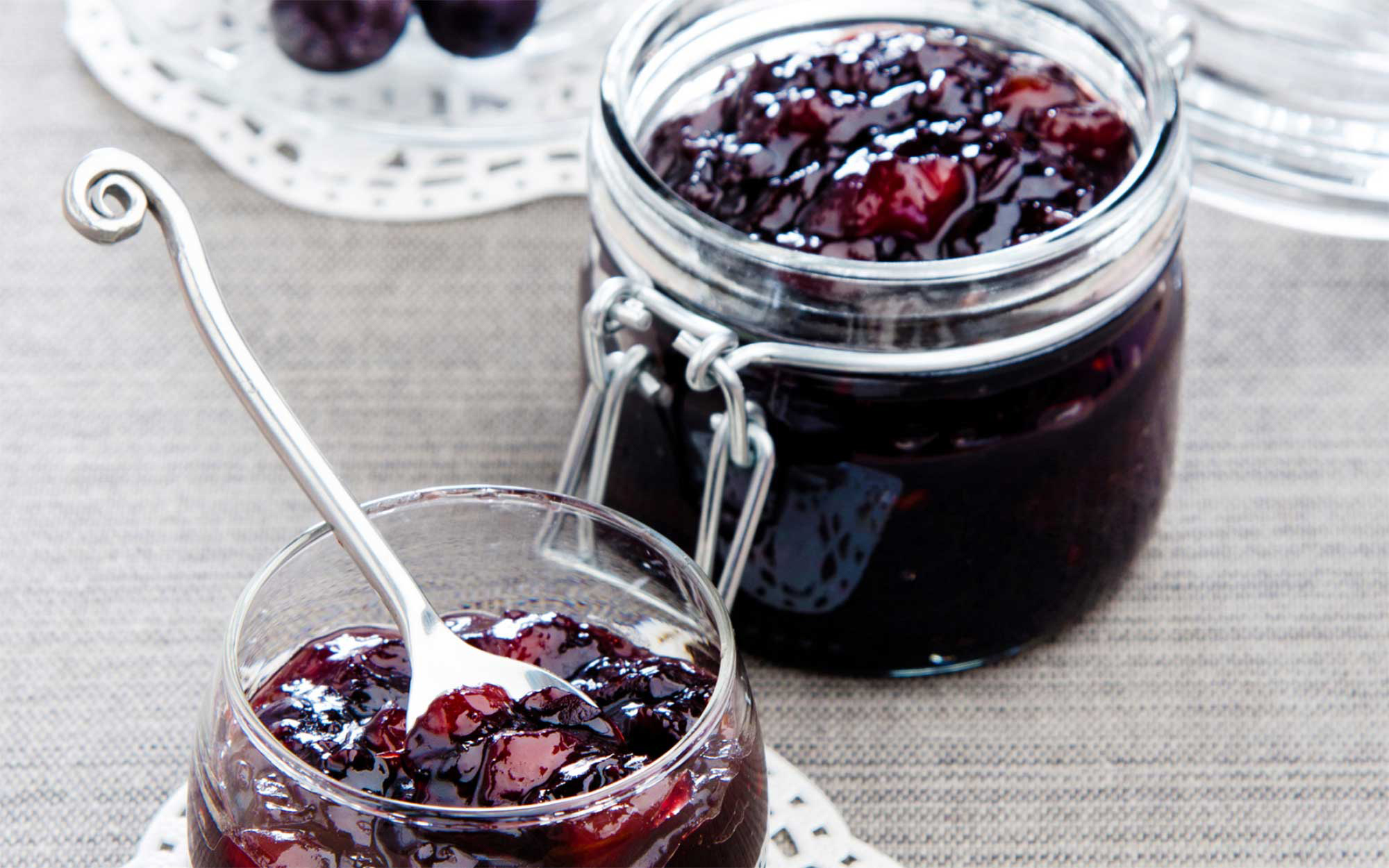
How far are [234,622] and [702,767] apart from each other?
0.75 feet

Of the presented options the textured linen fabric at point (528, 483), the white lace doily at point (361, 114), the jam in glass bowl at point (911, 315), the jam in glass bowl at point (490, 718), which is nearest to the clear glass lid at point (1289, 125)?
the textured linen fabric at point (528, 483)

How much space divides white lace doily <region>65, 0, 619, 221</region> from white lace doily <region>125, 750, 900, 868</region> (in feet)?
2.08

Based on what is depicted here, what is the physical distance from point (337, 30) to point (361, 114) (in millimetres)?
103

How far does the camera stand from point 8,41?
5.16 ft

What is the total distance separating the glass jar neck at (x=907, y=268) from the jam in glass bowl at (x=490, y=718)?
6.3 inches

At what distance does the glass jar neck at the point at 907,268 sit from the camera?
88 centimetres

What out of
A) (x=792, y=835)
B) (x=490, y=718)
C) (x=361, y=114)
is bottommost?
(x=792, y=835)

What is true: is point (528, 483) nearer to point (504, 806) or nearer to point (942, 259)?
point (942, 259)

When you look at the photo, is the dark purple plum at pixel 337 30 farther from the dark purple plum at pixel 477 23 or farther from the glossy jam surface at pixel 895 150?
the glossy jam surface at pixel 895 150

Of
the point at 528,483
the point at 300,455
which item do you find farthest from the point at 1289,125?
the point at 300,455

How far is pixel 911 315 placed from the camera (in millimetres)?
888

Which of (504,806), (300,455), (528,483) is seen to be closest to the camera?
(504,806)

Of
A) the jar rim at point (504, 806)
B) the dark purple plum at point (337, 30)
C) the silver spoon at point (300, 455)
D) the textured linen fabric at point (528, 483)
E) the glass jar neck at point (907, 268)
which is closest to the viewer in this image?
the jar rim at point (504, 806)

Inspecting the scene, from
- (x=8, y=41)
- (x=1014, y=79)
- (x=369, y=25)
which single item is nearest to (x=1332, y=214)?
(x=1014, y=79)
